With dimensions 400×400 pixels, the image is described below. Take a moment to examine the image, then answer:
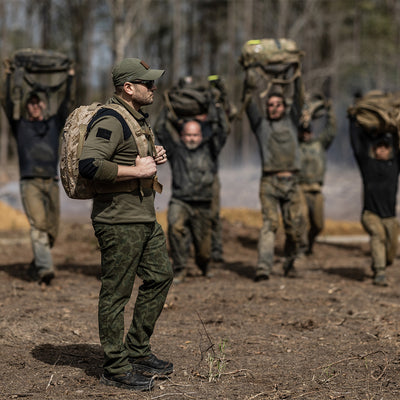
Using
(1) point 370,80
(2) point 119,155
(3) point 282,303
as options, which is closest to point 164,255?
(2) point 119,155

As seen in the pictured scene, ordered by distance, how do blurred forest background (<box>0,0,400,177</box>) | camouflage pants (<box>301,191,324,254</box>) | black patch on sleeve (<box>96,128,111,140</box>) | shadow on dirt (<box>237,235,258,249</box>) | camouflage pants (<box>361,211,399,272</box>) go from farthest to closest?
1. blurred forest background (<box>0,0,400,177</box>)
2. shadow on dirt (<box>237,235,258,249</box>)
3. camouflage pants (<box>301,191,324,254</box>)
4. camouflage pants (<box>361,211,399,272</box>)
5. black patch on sleeve (<box>96,128,111,140</box>)

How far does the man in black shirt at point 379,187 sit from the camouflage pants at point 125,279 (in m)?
5.08

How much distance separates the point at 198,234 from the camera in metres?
9.45

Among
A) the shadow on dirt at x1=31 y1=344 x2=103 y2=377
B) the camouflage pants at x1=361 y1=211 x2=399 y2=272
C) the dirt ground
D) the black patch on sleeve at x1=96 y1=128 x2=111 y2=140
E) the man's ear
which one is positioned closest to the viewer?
the black patch on sleeve at x1=96 y1=128 x2=111 y2=140

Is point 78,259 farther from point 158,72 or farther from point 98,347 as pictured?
point 158,72

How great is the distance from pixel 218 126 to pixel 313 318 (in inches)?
125

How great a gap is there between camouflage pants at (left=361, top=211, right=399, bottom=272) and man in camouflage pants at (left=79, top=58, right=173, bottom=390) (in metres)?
5.07

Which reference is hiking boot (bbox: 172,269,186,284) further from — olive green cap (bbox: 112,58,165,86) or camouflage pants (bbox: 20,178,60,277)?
olive green cap (bbox: 112,58,165,86)

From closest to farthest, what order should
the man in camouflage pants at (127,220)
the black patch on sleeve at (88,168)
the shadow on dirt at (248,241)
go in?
the black patch on sleeve at (88,168) → the man in camouflage pants at (127,220) → the shadow on dirt at (248,241)

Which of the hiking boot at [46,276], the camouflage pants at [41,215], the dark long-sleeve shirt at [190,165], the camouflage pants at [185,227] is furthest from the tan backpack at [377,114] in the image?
the hiking boot at [46,276]

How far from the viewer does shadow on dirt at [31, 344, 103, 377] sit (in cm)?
545

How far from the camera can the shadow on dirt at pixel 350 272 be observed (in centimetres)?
1024

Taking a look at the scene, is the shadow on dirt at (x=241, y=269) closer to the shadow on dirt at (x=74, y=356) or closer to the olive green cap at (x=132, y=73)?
the shadow on dirt at (x=74, y=356)

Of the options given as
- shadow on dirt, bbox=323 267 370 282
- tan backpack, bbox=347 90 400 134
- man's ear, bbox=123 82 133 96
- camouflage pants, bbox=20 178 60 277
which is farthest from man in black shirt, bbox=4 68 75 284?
man's ear, bbox=123 82 133 96
